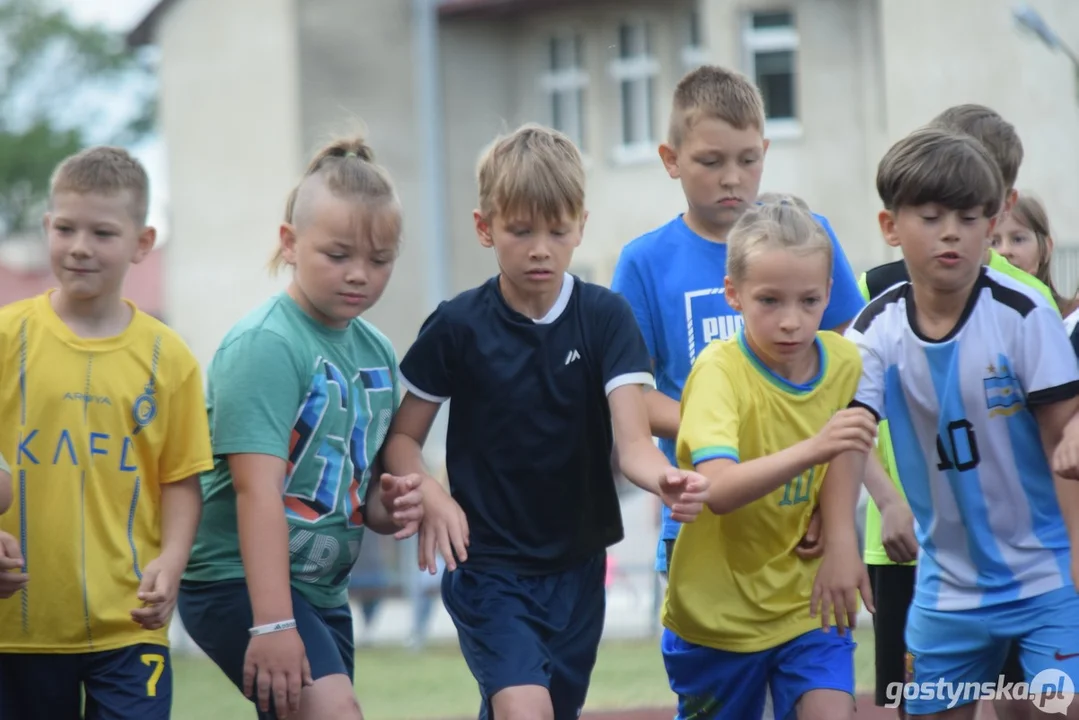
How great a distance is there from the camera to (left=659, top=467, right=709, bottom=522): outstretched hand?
3914 millimetres

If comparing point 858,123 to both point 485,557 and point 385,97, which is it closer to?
point 385,97

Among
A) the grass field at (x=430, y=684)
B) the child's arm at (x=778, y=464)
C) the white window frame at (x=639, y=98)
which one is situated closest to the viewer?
the child's arm at (x=778, y=464)

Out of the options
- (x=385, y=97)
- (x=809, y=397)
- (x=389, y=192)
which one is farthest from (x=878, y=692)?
(x=385, y=97)

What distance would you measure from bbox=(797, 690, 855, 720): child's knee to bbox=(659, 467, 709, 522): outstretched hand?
0.76 m

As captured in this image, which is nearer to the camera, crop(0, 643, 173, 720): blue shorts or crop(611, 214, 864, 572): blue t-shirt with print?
crop(0, 643, 173, 720): blue shorts

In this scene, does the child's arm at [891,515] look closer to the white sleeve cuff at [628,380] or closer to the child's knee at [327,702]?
the white sleeve cuff at [628,380]

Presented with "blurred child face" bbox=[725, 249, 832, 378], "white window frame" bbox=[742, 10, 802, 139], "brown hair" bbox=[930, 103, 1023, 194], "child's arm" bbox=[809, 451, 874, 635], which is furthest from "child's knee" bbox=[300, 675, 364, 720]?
"white window frame" bbox=[742, 10, 802, 139]

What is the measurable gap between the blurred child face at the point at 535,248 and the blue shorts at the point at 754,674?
3.81 feet

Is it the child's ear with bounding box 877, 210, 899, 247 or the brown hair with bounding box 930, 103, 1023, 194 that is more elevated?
the brown hair with bounding box 930, 103, 1023, 194

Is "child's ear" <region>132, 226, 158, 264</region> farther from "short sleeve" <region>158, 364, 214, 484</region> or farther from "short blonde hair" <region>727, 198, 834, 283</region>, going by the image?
"short blonde hair" <region>727, 198, 834, 283</region>

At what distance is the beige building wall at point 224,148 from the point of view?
28.3 metres

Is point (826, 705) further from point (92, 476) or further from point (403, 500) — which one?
point (92, 476)

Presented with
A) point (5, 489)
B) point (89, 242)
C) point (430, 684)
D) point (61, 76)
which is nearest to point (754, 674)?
point (5, 489)

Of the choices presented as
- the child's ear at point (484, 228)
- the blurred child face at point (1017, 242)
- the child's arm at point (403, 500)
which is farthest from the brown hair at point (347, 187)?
the blurred child face at point (1017, 242)
